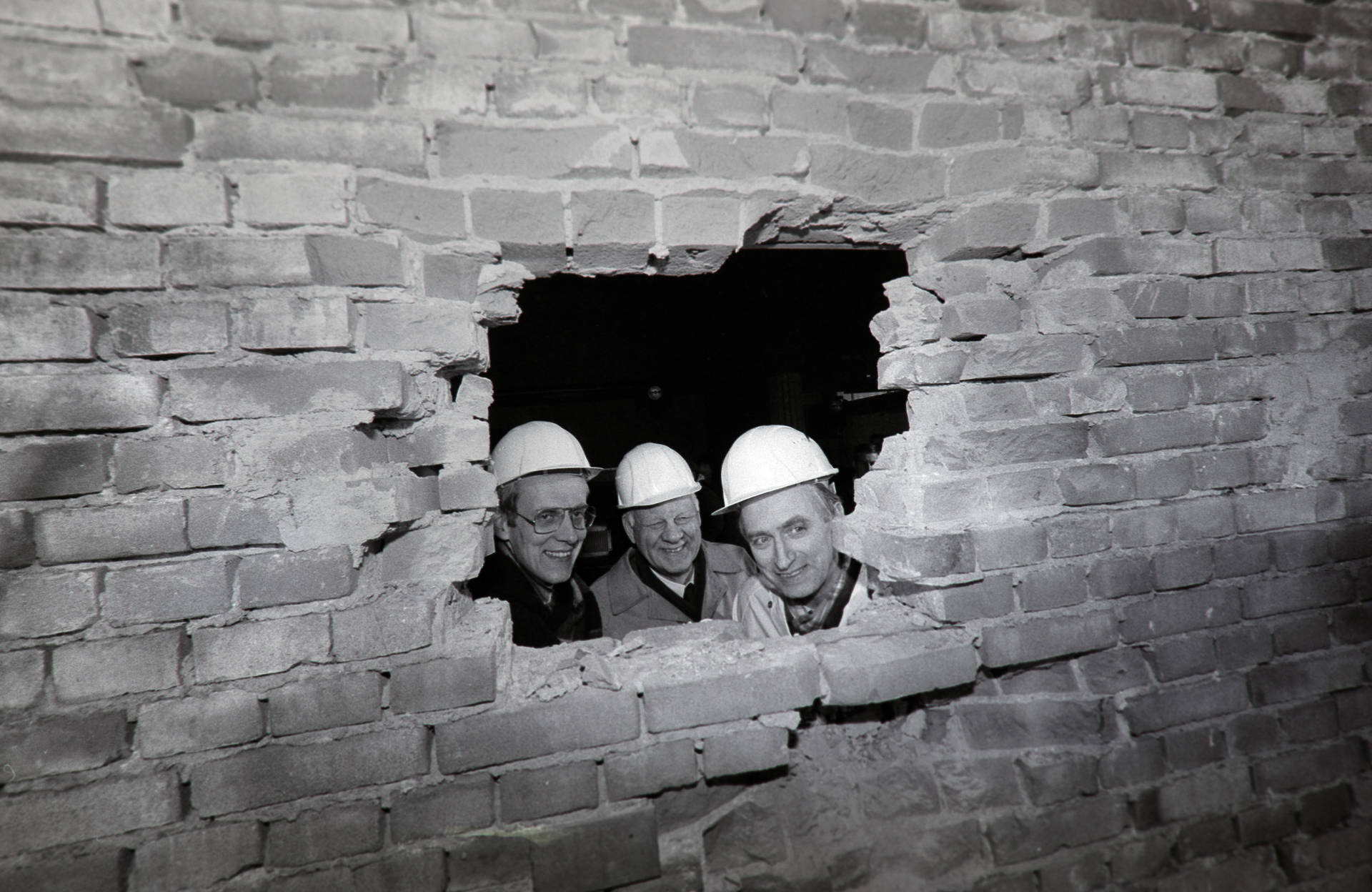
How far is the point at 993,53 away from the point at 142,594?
249 cm

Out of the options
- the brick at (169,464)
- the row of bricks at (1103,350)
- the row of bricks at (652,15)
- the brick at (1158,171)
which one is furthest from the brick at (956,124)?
the brick at (169,464)

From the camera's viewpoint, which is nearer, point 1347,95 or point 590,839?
point 590,839

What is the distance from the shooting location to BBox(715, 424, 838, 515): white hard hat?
3.05 m

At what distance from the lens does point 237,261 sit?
147 centimetres

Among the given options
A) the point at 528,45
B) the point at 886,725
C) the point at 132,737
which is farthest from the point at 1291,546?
the point at 132,737

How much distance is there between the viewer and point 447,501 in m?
1.67

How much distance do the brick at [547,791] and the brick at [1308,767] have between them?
1.94 metres

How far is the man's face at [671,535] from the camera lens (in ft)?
13.2

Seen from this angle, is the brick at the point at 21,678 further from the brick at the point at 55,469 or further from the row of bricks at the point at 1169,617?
the row of bricks at the point at 1169,617

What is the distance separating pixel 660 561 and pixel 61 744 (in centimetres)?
292

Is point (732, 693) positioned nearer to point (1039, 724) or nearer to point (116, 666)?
point (1039, 724)

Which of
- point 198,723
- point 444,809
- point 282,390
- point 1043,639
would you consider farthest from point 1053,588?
point 198,723

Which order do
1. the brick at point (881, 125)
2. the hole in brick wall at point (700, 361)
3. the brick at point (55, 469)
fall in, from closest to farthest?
the brick at point (55, 469)
the brick at point (881, 125)
the hole in brick wall at point (700, 361)

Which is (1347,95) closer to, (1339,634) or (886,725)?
(1339,634)
